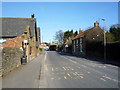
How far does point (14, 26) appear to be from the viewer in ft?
105

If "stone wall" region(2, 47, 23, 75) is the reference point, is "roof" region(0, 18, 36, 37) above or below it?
above

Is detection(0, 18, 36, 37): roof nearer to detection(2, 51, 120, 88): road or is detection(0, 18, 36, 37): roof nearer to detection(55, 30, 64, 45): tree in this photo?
detection(2, 51, 120, 88): road

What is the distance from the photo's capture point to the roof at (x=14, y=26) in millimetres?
30002

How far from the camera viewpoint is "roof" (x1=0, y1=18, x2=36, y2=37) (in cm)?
3000

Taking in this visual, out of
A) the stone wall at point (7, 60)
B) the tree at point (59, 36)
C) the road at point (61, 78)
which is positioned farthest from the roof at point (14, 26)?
the tree at point (59, 36)

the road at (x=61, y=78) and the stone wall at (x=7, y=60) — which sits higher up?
the stone wall at (x=7, y=60)

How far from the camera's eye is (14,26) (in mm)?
32062

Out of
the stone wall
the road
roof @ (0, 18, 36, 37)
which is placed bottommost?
the road

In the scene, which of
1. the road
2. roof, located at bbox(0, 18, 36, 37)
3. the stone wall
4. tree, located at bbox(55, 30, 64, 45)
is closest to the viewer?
the road

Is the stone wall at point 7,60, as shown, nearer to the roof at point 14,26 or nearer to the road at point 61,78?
the road at point 61,78

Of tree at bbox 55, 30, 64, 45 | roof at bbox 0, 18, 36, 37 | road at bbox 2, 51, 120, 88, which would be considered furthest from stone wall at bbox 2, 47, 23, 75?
tree at bbox 55, 30, 64, 45

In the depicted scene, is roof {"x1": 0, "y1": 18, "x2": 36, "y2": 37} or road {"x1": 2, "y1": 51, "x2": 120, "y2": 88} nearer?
road {"x1": 2, "y1": 51, "x2": 120, "y2": 88}

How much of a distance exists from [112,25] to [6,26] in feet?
111

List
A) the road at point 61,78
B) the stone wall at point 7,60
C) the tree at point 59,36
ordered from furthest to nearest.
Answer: the tree at point 59,36, the stone wall at point 7,60, the road at point 61,78
